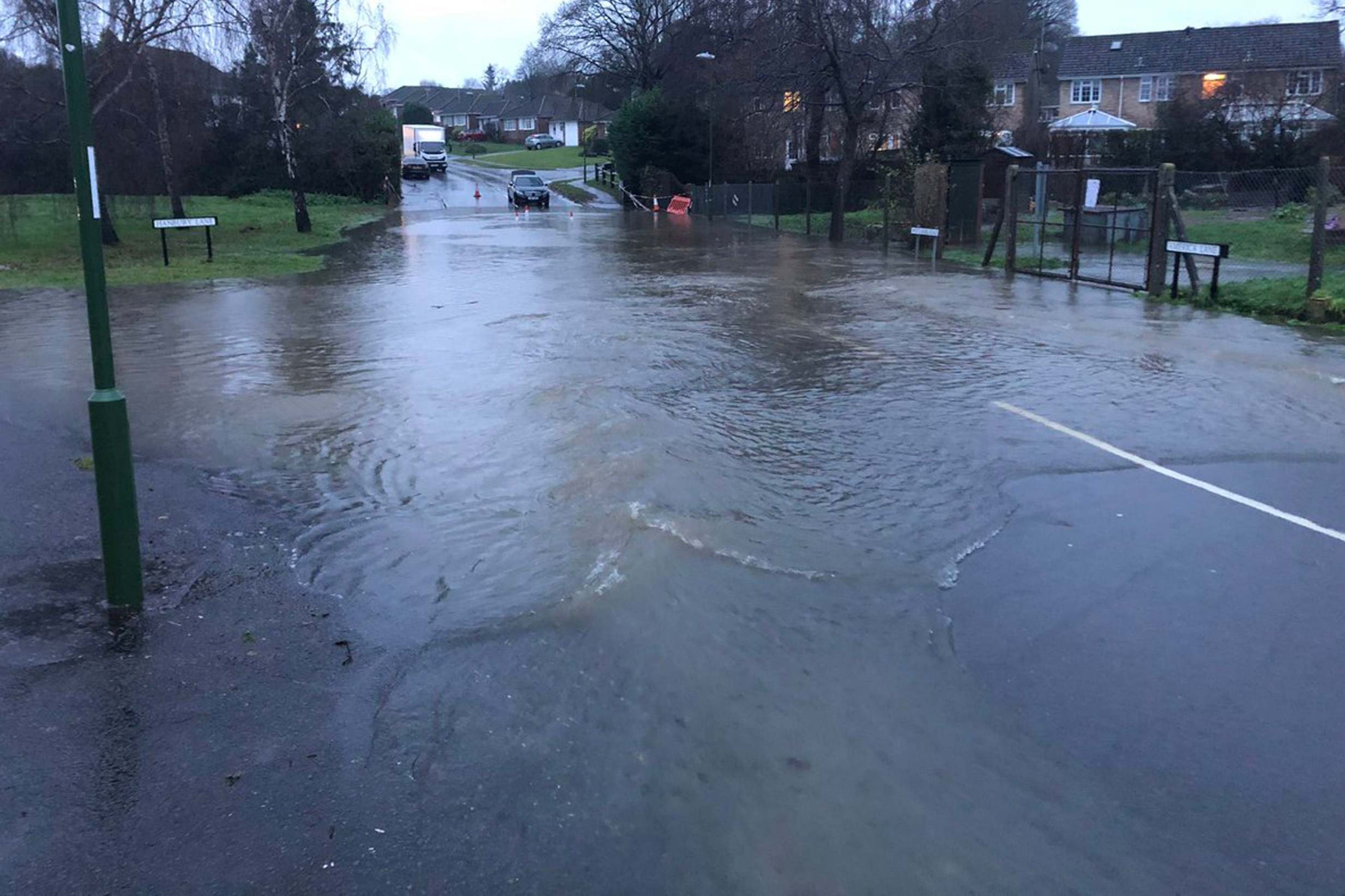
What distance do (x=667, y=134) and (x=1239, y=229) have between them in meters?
36.7

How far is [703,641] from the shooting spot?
17.0 ft

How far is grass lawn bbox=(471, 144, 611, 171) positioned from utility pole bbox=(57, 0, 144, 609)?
290 ft

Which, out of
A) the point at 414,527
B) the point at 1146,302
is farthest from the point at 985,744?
the point at 1146,302

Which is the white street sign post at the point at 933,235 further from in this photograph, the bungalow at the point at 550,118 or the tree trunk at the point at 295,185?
the bungalow at the point at 550,118

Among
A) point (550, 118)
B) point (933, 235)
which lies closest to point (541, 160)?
point (550, 118)

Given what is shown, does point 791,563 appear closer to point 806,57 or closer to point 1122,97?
point 806,57

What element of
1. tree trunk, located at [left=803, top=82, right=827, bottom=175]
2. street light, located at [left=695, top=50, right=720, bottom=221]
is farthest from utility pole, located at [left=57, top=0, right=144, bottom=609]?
street light, located at [left=695, top=50, right=720, bottom=221]

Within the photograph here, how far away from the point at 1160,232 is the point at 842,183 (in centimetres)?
1614

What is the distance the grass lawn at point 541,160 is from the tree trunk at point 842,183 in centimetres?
5959

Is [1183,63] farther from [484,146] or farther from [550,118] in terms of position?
[550,118]

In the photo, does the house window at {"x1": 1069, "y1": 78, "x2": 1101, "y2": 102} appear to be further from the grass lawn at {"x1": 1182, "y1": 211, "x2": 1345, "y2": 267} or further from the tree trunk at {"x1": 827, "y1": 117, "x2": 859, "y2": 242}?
the tree trunk at {"x1": 827, "y1": 117, "x2": 859, "y2": 242}

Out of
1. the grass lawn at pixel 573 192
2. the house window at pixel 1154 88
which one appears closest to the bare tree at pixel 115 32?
the grass lawn at pixel 573 192

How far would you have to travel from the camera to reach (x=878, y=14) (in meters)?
34.2

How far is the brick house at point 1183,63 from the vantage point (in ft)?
186
